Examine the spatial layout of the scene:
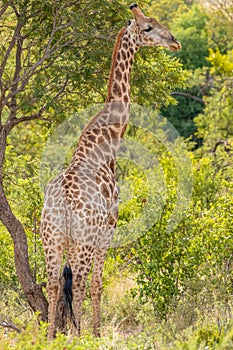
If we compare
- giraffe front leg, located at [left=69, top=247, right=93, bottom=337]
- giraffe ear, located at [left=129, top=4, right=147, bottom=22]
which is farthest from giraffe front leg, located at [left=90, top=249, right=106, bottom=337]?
giraffe ear, located at [left=129, top=4, right=147, bottom=22]

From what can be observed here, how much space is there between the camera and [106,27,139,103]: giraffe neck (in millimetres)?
8773

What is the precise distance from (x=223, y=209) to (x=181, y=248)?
661 millimetres

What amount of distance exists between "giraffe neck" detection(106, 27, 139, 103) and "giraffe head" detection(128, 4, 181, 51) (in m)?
0.11

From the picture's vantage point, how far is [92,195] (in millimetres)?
7898

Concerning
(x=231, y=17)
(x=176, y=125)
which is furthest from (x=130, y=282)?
(x=231, y=17)

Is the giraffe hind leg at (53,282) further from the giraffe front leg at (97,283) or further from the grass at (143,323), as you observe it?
the giraffe front leg at (97,283)

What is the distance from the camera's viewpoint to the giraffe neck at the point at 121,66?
8.77 metres

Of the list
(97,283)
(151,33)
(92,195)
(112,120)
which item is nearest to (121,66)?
(151,33)

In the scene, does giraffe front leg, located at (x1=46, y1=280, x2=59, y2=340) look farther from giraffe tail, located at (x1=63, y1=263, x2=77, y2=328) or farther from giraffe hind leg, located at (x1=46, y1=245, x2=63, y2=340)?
giraffe tail, located at (x1=63, y1=263, x2=77, y2=328)

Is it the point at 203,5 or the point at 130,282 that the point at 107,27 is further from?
the point at 203,5

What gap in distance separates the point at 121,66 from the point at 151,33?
51 cm

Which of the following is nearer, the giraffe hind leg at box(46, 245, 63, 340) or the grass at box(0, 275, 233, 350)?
the grass at box(0, 275, 233, 350)

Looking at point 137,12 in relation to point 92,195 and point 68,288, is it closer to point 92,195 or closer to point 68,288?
point 92,195

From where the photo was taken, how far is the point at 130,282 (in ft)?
37.7
